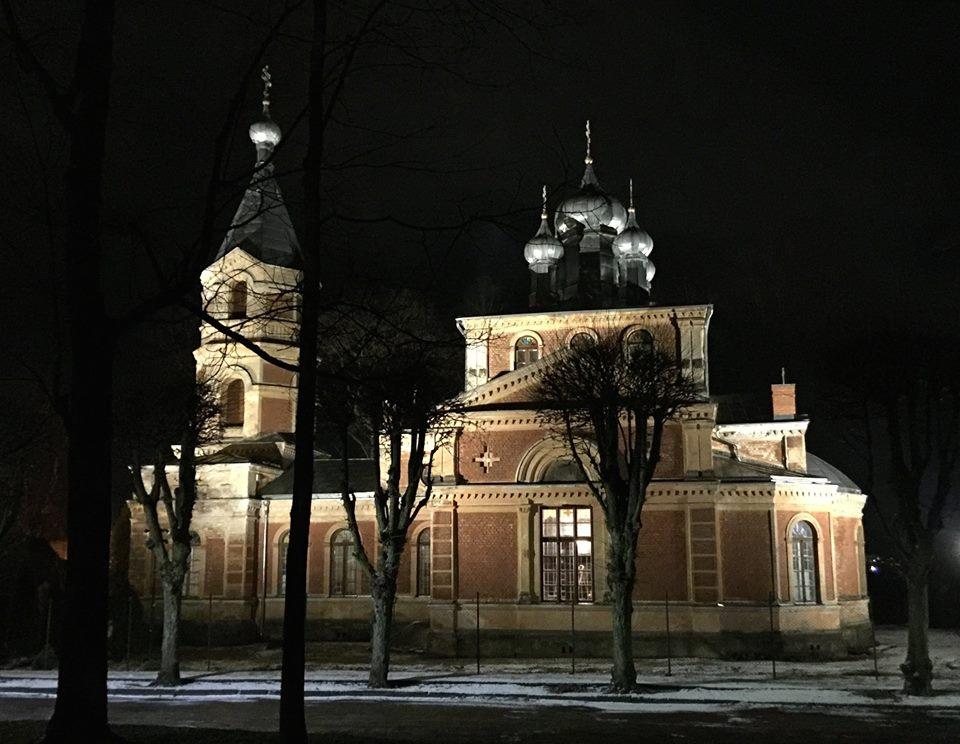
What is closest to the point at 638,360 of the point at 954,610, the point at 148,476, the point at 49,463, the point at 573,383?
the point at 573,383

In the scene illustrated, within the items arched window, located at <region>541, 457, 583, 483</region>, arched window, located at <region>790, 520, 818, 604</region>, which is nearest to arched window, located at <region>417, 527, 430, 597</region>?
arched window, located at <region>541, 457, 583, 483</region>

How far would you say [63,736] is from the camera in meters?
8.38

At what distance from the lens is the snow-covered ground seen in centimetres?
1845

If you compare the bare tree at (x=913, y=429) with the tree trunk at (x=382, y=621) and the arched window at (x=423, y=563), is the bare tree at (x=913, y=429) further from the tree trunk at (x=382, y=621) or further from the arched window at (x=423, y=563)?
the arched window at (x=423, y=563)

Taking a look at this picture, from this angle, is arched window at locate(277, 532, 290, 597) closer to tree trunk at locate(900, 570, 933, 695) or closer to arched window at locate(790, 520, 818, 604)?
arched window at locate(790, 520, 818, 604)

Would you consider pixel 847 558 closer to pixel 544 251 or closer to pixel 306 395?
pixel 544 251

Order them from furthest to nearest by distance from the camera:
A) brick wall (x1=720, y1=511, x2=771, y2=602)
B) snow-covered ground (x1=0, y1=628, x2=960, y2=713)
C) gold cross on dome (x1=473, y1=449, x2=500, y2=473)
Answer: gold cross on dome (x1=473, y1=449, x2=500, y2=473)
brick wall (x1=720, y1=511, x2=771, y2=602)
snow-covered ground (x1=0, y1=628, x2=960, y2=713)

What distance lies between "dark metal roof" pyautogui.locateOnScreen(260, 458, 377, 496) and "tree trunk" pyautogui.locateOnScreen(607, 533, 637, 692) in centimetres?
1505

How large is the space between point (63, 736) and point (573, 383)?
51.0ft

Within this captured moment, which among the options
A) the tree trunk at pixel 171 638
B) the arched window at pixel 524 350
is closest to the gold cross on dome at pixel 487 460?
the arched window at pixel 524 350

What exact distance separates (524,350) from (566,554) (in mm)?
7341

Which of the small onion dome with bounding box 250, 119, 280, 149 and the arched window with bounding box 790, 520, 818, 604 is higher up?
the small onion dome with bounding box 250, 119, 280, 149

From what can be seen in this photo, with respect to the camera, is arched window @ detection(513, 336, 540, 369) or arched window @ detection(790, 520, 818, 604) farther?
arched window @ detection(513, 336, 540, 369)

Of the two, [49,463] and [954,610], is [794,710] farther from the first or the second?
[49,463]
